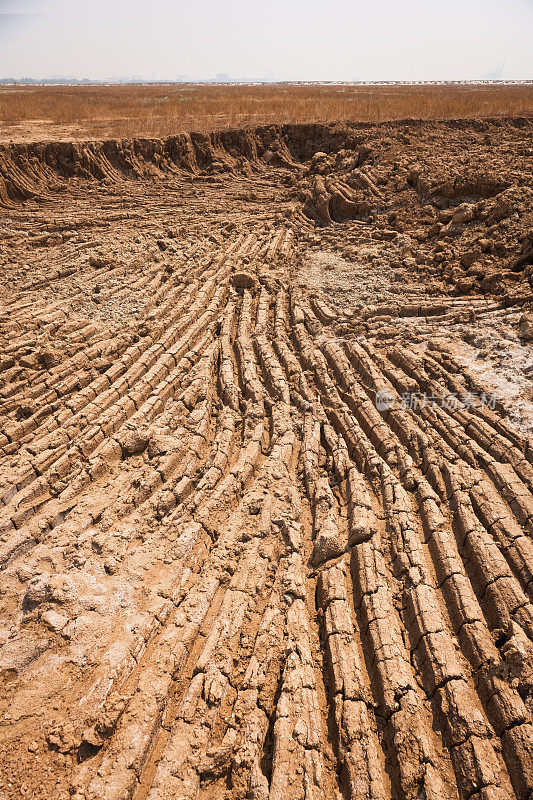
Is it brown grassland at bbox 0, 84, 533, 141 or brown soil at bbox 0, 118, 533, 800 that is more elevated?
brown grassland at bbox 0, 84, 533, 141

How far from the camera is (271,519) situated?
3758 mm

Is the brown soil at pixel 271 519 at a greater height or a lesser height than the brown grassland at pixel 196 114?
lesser

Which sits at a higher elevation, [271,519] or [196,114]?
[196,114]

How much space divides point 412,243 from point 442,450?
247 inches

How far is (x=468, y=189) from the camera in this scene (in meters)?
9.42

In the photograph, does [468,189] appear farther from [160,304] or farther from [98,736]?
[98,736]

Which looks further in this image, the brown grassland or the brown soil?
the brown grassland

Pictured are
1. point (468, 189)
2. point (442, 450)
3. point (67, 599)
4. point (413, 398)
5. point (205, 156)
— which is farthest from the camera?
point (205, 156)

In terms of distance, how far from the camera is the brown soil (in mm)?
2447

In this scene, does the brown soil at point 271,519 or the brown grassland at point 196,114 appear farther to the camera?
the brown grassland at point 196,114

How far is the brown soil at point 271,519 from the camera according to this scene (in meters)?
2.45

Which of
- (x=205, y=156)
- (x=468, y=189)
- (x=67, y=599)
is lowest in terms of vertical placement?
(x=67, y=599)

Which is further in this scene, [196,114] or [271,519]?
[196,114]

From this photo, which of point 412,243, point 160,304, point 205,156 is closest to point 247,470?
point 160,304
